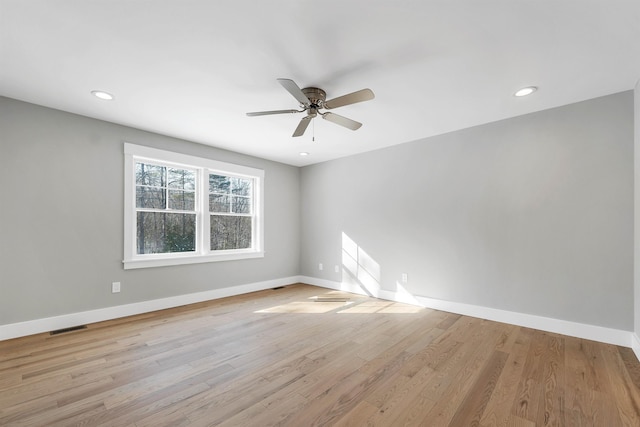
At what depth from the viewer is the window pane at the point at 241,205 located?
5.02m

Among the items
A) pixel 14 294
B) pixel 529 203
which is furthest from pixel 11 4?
pixel 529 203

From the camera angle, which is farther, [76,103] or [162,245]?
[162,245]

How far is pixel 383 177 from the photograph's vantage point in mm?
4648

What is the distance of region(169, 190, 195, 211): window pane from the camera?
4.18m

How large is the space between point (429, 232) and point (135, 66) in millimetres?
3964

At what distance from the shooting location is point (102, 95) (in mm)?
2803

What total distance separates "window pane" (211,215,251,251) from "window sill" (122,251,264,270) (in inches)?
7.4

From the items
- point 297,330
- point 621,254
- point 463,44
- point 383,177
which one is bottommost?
point 297,330

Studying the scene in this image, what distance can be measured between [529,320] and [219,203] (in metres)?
4.73

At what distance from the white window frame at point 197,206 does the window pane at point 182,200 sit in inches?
3.5

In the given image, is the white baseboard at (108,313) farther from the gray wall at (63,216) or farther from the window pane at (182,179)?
the window pane at (182,179)

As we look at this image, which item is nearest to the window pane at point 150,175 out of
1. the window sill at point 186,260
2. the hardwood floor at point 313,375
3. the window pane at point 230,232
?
Answer: the window pane at point 230,232

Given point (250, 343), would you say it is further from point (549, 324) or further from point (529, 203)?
point (529, 203)

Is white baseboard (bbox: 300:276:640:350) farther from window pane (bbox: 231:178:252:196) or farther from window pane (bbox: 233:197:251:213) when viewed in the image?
window pane (bbox: 231:178:252:196)
